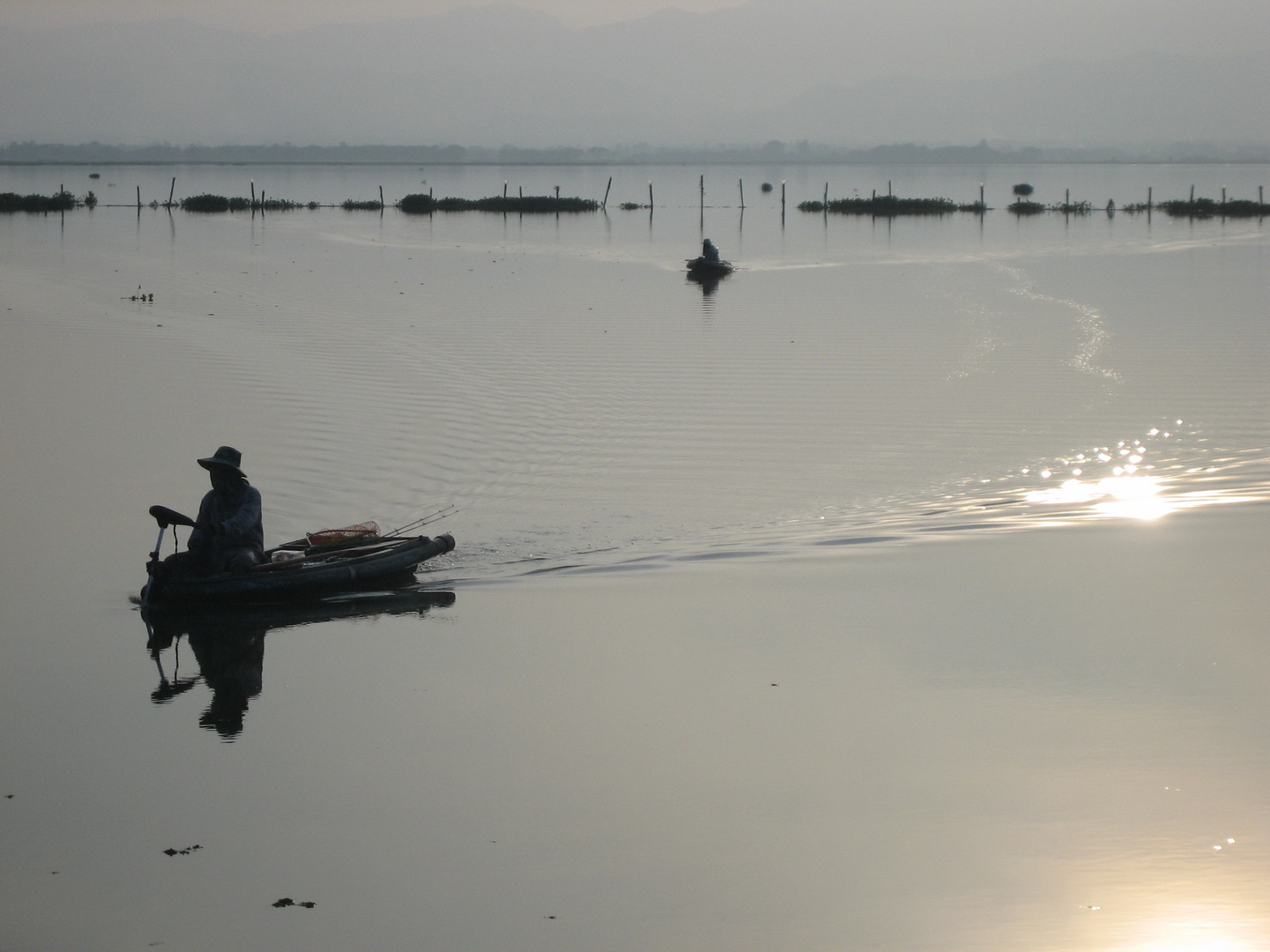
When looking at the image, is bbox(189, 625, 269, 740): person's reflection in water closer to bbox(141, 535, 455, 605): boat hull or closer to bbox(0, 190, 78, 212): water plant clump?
bbox(141, 535, 455, 605): boat hull

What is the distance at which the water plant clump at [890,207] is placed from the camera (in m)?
Result: 78.2

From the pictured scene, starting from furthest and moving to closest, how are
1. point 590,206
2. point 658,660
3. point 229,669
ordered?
point 590,206, point 229,669, point 658,660

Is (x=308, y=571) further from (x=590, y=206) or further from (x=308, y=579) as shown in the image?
(x=590, y=206)

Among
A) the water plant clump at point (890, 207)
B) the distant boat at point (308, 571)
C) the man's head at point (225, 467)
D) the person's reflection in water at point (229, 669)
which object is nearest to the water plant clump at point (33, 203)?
the water plant clump at point (890, 207)

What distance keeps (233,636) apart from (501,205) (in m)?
70.3

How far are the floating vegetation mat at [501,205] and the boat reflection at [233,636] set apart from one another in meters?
67.8

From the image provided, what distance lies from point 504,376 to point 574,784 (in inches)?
563

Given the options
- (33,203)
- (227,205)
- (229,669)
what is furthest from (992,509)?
(227,205)

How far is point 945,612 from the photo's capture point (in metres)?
10.9

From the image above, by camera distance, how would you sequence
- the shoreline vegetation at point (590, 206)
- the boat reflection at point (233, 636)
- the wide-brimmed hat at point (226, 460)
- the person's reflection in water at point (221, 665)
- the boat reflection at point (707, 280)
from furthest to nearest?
the shoreline vegetation at point (590, 206)
the boat reflection at point (707, 280)
the wide-brimmed hat at point (226, 460)
the boat reflection at point (233, 636)
the person's reflection in water at point (221, 665)

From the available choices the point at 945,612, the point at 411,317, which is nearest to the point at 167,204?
the point at 411,317

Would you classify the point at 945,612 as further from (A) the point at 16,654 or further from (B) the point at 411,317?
(B) the point at 411,317

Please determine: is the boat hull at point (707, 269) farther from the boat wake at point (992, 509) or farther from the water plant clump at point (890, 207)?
the water plant clump at point (890, 207)

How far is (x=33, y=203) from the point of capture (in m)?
71.8
